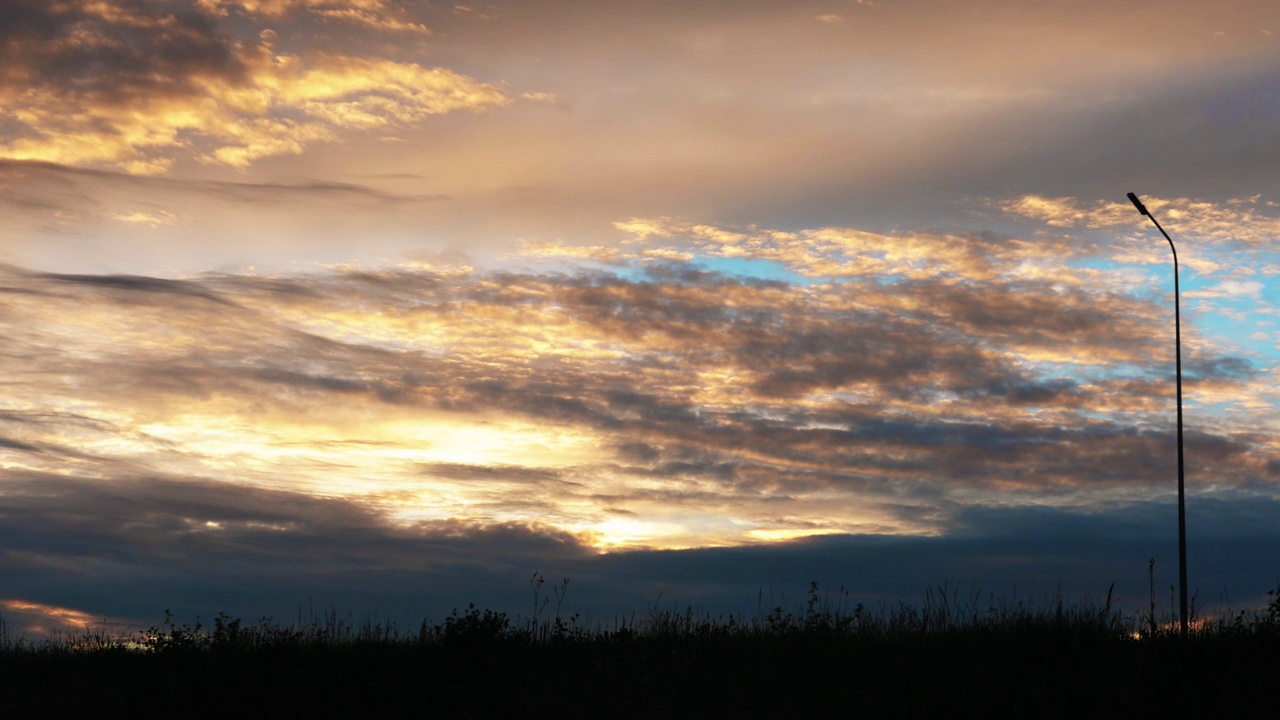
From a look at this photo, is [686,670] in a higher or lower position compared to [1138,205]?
lower

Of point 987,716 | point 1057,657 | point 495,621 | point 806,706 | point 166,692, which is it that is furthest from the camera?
point 495,621

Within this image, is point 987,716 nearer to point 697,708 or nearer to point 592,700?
point 697,708

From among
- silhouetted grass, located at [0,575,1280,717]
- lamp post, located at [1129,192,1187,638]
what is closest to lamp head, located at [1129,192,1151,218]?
lamp post, located at [1129,192,1187,638]

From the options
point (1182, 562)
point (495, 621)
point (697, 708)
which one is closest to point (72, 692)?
point (495, 621)

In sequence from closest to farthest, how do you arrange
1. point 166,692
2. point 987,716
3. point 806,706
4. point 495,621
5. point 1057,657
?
1. point 987,716
2. point 806,706
3. point 1057,657
4. point 166,692
5. point 495,621

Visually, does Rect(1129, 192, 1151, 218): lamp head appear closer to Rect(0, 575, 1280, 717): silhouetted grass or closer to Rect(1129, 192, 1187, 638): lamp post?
Rect(1129, 192, 1187, 638): lamp post

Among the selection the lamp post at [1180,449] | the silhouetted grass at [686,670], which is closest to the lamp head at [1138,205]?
the lamp post at [1180,449]

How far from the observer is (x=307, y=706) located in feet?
70.9

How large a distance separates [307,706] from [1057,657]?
15131 millimetres

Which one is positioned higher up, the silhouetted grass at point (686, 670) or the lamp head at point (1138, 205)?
the lamp head at point (1138, 205)

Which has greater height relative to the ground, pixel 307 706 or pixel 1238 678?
pixel 1238 678

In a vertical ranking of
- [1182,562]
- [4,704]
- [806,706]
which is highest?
[1182,562]

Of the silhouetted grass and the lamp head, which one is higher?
the lamp head

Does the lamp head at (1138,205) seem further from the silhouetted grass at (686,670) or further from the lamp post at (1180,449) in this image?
the silhouetted grass at (686,670)
